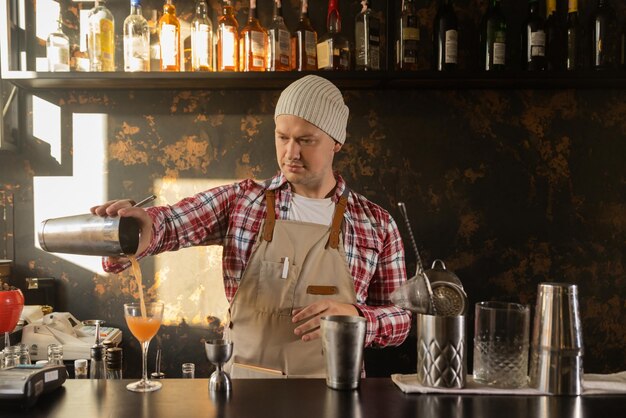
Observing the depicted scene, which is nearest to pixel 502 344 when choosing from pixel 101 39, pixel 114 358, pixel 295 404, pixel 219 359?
pixel 295 404

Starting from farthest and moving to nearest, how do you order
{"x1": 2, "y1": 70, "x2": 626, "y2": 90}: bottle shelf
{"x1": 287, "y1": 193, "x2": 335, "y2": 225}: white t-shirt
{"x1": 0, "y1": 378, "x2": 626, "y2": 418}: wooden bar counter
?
{"x1": 2, "y1": 70, "x2": 626, "y2": 90}: bottle shelf → {"x1": 287, "y1": 193, "x2": 335, "y2": 225}: white t-shirt → {"x1": 0, "y1": 378, "x2": 626, "y2": 418}: wooden bar counter

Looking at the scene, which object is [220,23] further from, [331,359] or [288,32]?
[331,359]

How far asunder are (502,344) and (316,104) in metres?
0.98

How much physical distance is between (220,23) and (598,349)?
2019 millimetres

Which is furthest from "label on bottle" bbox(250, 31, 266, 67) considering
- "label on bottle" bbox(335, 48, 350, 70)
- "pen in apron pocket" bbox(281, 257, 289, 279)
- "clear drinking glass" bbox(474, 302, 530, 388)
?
"clear drinking glass" bbox(474, 302, 530, 388)

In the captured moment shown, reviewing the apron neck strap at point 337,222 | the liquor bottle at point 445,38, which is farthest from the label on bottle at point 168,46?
the liquor bottle at point 445,38

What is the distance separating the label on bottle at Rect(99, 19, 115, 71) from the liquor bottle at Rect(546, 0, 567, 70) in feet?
5.50

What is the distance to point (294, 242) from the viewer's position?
1.91 m

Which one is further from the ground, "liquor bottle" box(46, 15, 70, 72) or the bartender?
"liquor bottle" box(46, 15, 70, 72)

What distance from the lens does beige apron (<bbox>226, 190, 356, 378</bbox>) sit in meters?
1.80

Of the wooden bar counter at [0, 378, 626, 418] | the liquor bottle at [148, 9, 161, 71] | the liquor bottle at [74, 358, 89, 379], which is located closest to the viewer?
the wooden bar counter at [0, 378, 626, 418]

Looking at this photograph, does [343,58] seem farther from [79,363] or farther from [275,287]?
[79,363]

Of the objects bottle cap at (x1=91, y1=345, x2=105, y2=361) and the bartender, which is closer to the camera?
bottle cap at (x1=91, y1=345, x2=105, y2=361)

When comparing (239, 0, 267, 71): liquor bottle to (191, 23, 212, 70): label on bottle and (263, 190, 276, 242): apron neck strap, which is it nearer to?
(191, 23, 212, 70): label on bottle
